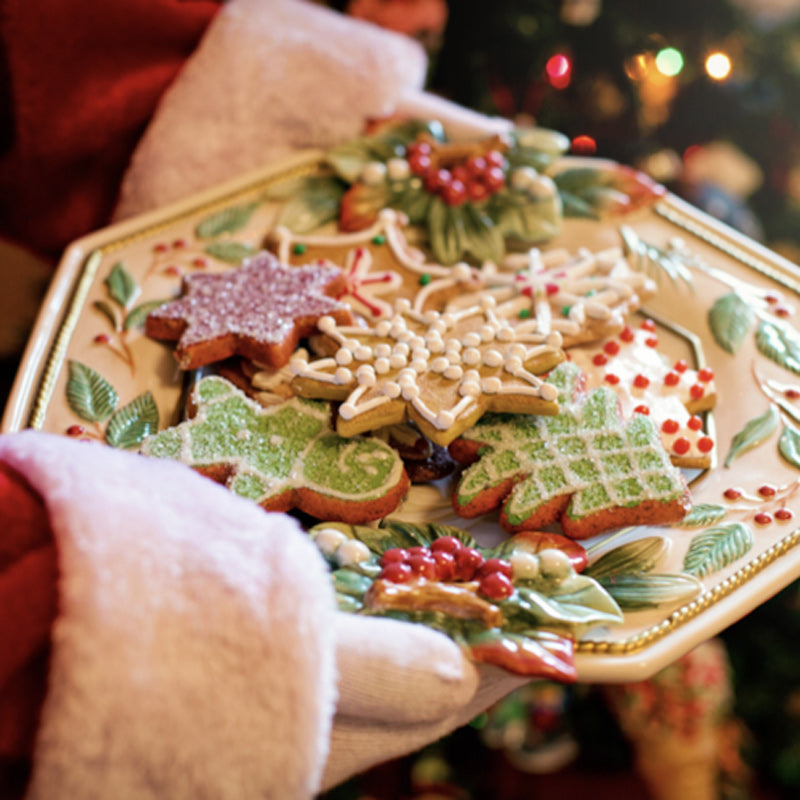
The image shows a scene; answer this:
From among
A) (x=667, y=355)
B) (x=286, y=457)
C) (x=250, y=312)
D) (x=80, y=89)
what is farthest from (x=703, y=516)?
(x=80, y=89)

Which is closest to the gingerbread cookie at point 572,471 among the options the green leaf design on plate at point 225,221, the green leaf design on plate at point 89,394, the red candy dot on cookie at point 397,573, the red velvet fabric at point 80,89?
the red candy dot on cookie at point 397,573

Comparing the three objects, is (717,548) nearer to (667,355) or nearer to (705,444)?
(705,444)

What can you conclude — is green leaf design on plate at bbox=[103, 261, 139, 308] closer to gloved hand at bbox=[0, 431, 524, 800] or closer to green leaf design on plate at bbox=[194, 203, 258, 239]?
green leaf design on plate at bbox=[194, 203, 258, 239]

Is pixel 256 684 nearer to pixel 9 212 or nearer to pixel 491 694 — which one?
pixel 491 694

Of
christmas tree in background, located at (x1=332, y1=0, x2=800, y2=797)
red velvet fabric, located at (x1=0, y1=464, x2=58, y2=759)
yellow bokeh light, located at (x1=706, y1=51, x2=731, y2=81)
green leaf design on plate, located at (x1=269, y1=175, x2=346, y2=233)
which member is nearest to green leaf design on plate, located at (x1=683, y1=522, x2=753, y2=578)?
red velvet fabric, located at (x1=0, y1=464, x2=58, y2=759)

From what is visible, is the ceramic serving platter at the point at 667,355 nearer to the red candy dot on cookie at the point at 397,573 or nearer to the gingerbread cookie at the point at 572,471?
the gingerbread cookie at the point at 572,471

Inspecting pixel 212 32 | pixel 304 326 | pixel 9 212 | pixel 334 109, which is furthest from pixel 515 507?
pixel 9 212

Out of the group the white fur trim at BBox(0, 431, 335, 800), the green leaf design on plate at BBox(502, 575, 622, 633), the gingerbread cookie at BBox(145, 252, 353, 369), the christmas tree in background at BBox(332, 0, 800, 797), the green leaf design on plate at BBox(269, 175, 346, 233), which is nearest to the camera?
the white fur trim at BBox(0, 431, 335, 800)
